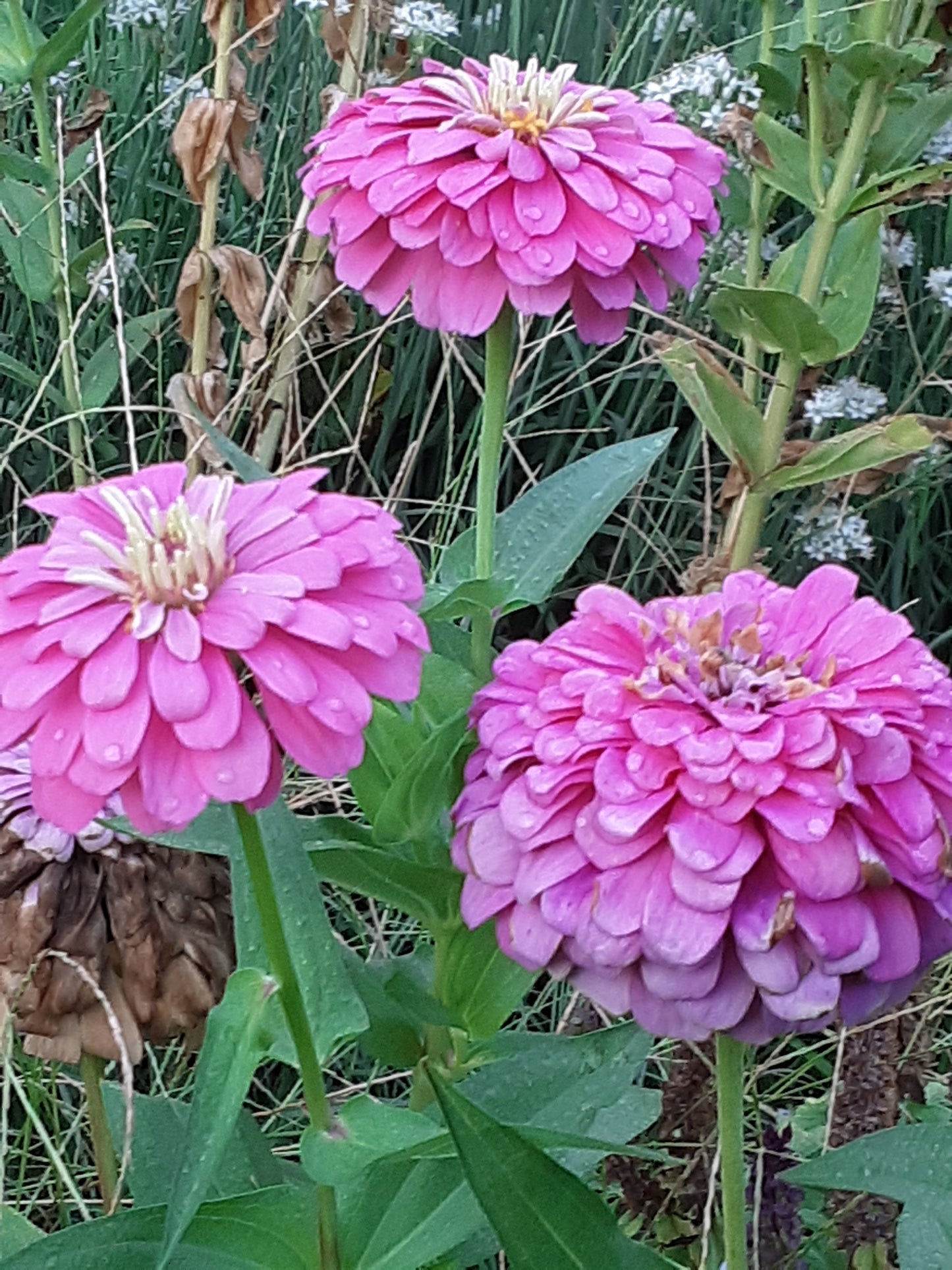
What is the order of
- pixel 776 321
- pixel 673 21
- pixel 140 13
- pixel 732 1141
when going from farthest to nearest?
1. pixel 673 21
2. pixel 140 13
3. pixel 776 321
4. pixel 732 1141

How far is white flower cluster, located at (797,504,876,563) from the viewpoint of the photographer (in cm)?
95

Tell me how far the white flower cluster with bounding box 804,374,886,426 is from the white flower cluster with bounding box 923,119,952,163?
147mm

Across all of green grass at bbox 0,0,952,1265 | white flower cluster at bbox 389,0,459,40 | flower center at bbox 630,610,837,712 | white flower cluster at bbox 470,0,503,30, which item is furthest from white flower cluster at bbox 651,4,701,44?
flower center at bbox 630,610,837,712

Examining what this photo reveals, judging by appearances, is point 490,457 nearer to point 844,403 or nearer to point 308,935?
point 308,935

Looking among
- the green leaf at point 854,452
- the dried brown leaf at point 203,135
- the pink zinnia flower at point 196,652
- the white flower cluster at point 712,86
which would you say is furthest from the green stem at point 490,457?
the dried brown leaf at point 203,135

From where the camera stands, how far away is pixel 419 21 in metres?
0.89

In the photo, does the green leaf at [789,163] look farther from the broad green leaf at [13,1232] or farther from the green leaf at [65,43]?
the broad green leaf at [13,1232]

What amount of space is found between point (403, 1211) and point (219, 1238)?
0.06 metres

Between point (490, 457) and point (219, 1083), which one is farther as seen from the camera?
point (490, 457)

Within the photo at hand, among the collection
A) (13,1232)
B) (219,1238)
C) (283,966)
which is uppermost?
(283,966)

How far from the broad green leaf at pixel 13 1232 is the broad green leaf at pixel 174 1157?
8 centimetres

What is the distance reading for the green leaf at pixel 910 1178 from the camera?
43 cm

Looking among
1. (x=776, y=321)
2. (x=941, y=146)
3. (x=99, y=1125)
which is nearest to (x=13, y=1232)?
(x=99, y=1125)

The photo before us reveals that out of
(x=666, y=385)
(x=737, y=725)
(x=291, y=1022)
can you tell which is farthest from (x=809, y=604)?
(x=666, y=385)
